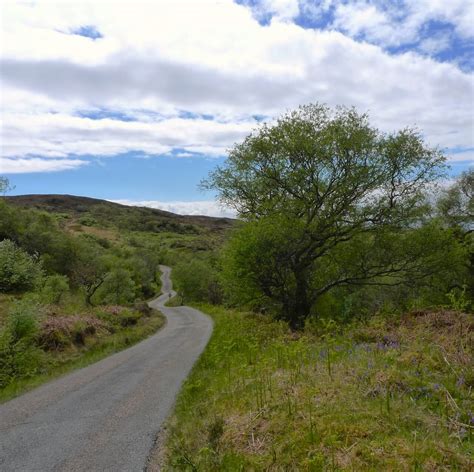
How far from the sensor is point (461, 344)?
26.2ft

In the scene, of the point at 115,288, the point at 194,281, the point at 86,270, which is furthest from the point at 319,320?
the point at 194,281

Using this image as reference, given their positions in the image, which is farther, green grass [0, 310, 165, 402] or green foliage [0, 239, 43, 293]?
green foliage [0, 239, 43, 293]

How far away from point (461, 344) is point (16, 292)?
2551cm

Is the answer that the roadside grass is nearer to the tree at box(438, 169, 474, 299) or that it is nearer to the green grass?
the green grass

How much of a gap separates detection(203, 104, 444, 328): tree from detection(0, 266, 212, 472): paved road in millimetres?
8824

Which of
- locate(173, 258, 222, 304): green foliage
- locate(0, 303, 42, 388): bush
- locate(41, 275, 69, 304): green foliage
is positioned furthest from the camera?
locate(173, 258, 222, 304): green foliage

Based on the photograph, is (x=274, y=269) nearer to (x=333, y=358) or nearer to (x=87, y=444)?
(x=333, y=358)

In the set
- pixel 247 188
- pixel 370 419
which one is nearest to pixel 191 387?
pixel 370 419

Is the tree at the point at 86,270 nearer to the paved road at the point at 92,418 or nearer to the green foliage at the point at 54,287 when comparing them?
the green foliage at the point at 54,287

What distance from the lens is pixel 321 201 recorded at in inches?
883

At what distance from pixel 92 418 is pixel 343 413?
6146 millimetres

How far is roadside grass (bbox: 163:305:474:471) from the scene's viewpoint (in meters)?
4.86

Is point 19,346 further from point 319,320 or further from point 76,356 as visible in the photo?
point 319,320

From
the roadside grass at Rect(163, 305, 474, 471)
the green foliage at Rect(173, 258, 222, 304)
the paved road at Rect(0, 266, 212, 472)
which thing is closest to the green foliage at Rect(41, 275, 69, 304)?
the paved road at Rect(0, 266, 212, 472)
